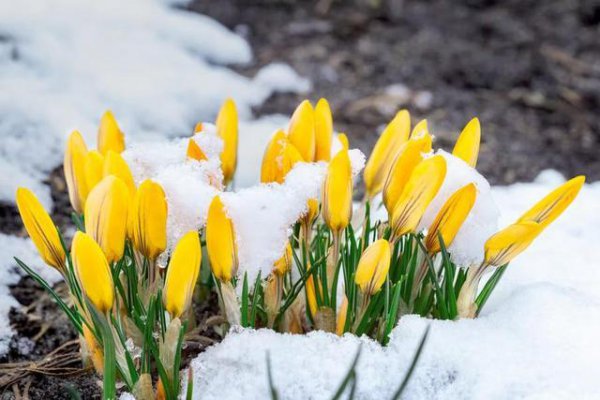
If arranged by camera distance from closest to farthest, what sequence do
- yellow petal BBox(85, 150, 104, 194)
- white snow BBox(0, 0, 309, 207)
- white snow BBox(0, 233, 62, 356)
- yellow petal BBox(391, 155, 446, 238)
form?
1. yellow petal BBox(391, 155, 446, 238)
2. yellow petal BBox(85, 150, 104, 194)
3. white snow BBox(0, 233, 62, 356)
4. white snow BBox(0, 0, 309, 207)

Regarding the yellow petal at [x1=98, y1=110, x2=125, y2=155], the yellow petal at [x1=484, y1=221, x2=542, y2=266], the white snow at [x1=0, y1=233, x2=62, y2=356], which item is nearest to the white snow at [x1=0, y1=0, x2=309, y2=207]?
the white snow at [x1=0, y1=233, x2=62, y2=356]

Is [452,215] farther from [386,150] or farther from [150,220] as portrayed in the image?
[150,220]

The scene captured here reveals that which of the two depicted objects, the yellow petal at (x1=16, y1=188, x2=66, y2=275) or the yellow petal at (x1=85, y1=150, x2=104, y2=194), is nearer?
the yellow petal at (x1=16, y1=188, x2=66, y2=275)

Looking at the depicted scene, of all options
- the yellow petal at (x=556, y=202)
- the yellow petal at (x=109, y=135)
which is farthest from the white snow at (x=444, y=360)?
the yellow petal at (x=109, y=135)

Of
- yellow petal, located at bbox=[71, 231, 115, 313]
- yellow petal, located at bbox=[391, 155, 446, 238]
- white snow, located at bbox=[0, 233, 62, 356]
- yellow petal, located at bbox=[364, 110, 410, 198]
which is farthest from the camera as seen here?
white snow, located at bbox=[0, 233, 62, 356]

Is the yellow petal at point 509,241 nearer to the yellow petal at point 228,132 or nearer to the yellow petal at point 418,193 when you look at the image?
the yellow petal at point 418,193

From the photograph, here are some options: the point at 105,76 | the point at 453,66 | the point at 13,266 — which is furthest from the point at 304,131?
the point at 453,66

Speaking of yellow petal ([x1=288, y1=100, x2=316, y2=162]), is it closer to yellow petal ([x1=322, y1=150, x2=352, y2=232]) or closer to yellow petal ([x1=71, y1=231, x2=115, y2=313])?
yellow petal ([x1=322, y1=150, x2=352, y2=232])

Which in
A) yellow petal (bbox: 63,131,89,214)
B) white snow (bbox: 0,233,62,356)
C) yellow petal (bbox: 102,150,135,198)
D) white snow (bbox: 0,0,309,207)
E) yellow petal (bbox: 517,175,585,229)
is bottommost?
white snow (bbox: 0,233,62,356)
